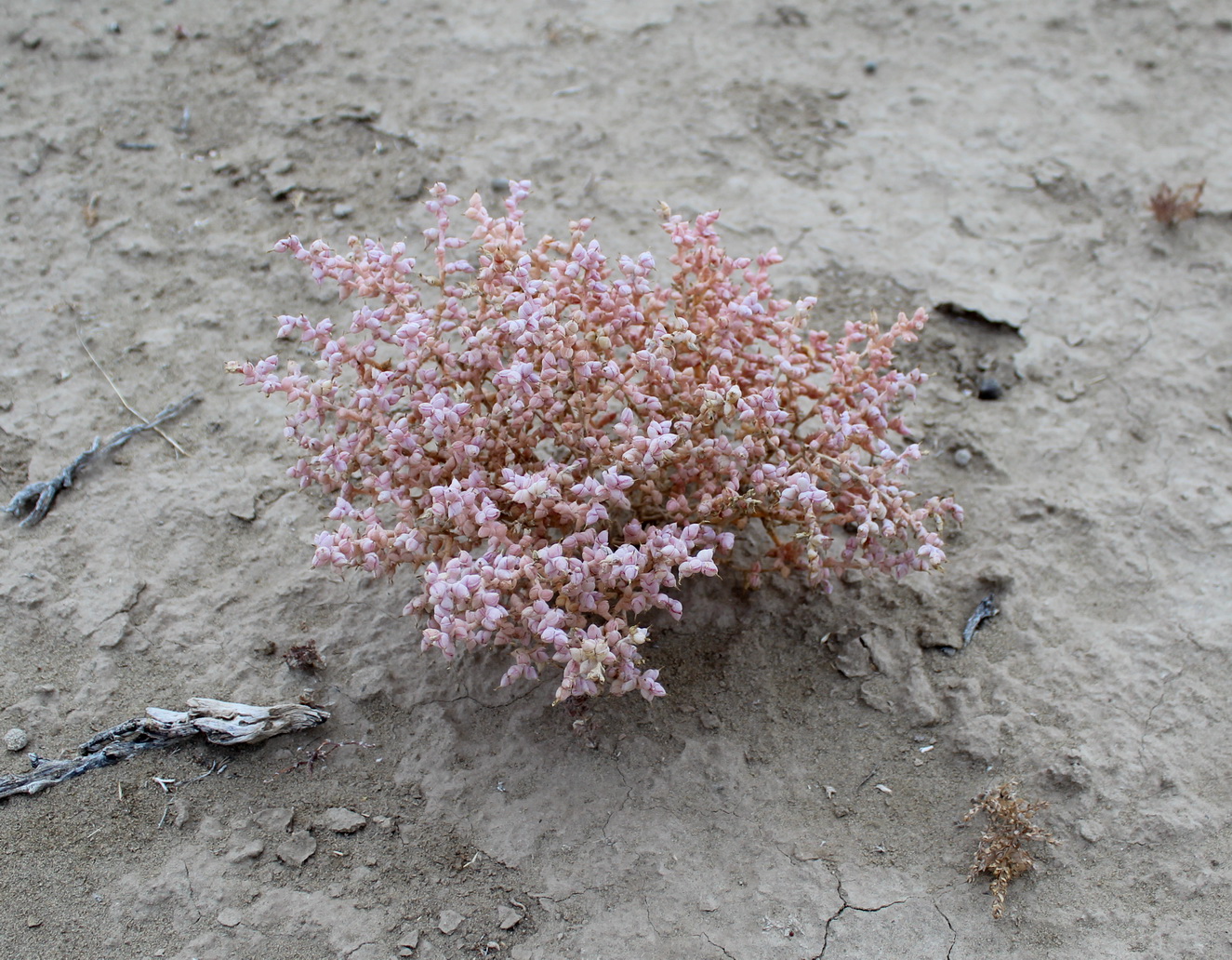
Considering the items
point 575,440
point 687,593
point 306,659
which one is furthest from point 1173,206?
point 306,659

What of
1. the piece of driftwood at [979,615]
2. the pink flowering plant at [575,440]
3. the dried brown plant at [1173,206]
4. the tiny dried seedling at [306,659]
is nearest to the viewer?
the pink flowering plant at [575,440]

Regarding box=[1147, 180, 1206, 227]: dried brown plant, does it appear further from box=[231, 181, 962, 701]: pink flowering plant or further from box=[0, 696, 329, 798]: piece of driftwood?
box=[0, 696, 329, 798]: piece of driftwood

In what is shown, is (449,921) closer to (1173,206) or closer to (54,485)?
(54,485)

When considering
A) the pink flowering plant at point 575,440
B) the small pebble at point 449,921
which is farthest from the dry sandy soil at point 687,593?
the pink flowering plant at point 575,440

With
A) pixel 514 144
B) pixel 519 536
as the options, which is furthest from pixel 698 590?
pixel 514 144

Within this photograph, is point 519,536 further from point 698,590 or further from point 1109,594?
point 1109,594

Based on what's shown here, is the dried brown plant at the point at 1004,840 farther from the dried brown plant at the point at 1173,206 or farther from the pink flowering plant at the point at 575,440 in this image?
the dried brown plant at the point at 1173,206
